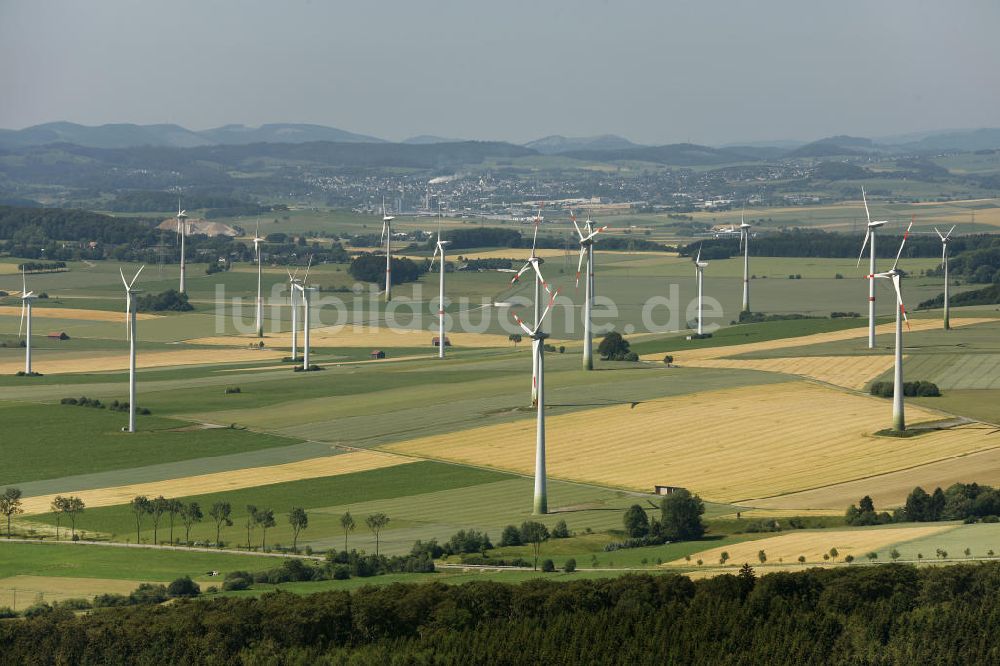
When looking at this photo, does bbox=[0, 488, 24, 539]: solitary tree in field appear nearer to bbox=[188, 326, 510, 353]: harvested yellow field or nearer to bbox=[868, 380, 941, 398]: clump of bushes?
bbox=[868, 380, 941, 398]: clump of bushes

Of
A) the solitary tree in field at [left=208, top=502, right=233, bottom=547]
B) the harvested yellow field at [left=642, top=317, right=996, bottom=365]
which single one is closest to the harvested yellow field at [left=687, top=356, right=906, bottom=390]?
the harvested yellow field at [left=642, top=317, right=996, bottom=365]

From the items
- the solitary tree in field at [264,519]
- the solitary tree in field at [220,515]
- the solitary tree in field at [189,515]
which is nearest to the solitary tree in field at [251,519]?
the solitary tree in field at [264,519]

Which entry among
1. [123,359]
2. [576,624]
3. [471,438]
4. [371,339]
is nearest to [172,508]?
[471,438]

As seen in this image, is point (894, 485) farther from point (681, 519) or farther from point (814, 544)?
point (814, 544)

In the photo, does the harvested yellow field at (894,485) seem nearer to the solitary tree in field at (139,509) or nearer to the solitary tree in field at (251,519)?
the solitary tree in field at (251,519)

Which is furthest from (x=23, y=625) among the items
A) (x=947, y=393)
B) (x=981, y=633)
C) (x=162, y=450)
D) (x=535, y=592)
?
(x=947, y=393)
